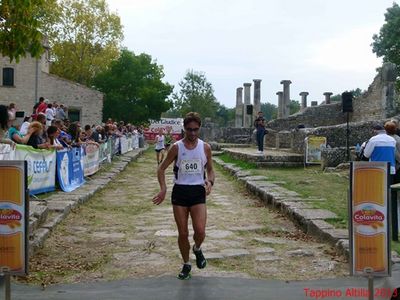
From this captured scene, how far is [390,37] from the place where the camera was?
46.5 metres

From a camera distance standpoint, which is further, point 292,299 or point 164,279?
point 164,279

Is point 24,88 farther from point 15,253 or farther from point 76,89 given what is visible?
point 15,253

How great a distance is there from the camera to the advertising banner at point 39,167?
1013 centimetres

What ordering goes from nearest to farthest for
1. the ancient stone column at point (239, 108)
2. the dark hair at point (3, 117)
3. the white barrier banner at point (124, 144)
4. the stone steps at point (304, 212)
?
1. the dark hair at point (3, 117)
2. the stone steps at point (304, 212)
3. the white barrier banner at point (124, 144)
4. the ancient stone column at point (239, 108)

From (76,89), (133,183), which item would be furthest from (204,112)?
(133,183)

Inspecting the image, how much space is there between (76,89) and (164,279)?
40.4m

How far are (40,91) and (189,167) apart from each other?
3976 cm

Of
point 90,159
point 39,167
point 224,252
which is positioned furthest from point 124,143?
point 224,252

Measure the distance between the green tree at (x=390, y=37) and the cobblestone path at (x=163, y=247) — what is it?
39.0 meters

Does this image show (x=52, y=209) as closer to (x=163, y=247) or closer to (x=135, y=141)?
(x=163, y=247)

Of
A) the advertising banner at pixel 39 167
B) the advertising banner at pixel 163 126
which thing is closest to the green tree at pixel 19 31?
the advertising banner at pixel 39 167

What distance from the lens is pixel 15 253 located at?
4496mm

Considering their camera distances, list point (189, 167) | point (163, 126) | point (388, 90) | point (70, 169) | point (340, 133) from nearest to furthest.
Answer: point (189, 167) → point (70, 169) → point (340, 133) → point (388, 90) → point (163, 126)

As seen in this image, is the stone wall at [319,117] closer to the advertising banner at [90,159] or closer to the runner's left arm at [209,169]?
the advertising banner at [90,159]
